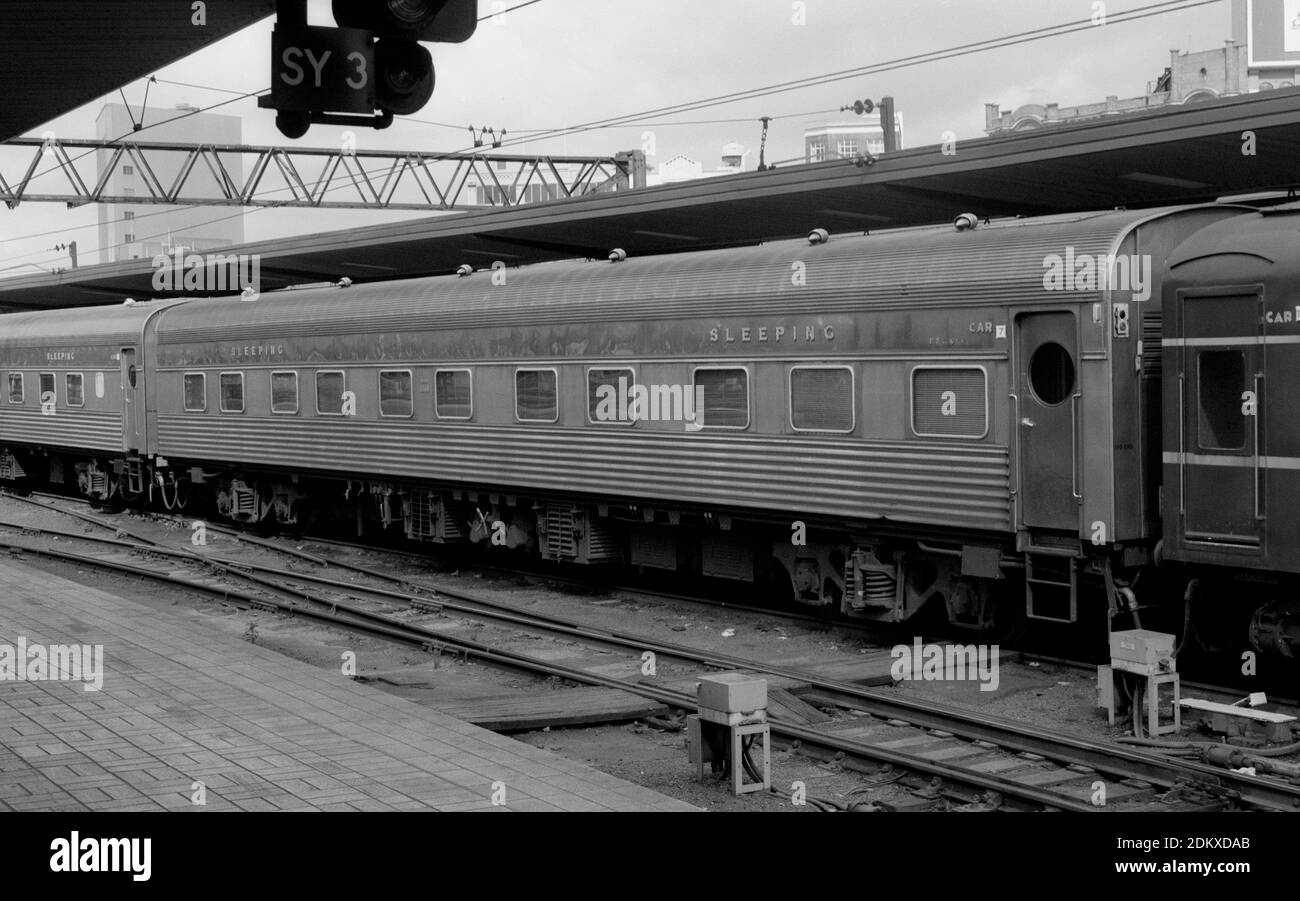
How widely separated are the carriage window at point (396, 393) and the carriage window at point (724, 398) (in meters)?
5.87

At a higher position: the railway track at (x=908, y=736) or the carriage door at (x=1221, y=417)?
the carriage door at (x=1221, y=417)

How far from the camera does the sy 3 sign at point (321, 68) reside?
6.82 m

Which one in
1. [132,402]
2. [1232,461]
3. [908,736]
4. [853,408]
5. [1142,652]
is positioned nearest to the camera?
[1142,652]

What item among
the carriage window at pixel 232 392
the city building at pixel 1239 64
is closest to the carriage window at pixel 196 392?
the carriage window at pixel 232 392

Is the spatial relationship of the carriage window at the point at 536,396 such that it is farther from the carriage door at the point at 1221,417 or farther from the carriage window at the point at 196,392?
the carriage window at the point at 196,392

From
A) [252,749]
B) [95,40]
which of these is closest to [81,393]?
[252,749]

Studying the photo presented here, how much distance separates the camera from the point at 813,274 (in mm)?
14039

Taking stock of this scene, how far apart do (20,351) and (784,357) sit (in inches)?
877

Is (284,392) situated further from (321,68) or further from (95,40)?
(321,68)

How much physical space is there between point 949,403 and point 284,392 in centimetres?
1281

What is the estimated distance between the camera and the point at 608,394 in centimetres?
1656

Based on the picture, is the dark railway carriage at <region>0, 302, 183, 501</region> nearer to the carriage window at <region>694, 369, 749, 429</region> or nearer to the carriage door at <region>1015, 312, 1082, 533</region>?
the carriage window at <region>694, 369, 749, 429</region>
